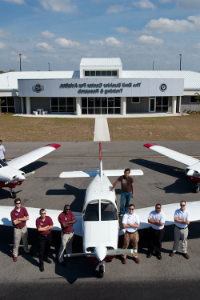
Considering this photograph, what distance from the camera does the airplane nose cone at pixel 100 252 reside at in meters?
5.98

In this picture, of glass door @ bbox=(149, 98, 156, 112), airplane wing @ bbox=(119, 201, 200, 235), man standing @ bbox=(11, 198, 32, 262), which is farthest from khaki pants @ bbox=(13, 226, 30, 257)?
glass door @ bbox=(149, 98, 156, 112)

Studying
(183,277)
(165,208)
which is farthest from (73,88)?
(183,277)

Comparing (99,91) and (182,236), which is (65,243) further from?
(99,91)

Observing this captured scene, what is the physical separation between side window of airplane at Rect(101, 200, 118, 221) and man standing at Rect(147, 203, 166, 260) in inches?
42.6

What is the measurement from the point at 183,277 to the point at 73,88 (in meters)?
34.7

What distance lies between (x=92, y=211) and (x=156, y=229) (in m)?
1.98

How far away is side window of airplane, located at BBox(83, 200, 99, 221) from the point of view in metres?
7.22

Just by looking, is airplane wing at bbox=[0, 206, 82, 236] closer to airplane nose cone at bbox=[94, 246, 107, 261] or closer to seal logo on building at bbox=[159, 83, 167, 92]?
airplane nose cone at bbox=[94, 246, 107, 261]

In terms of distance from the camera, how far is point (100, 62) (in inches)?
1677

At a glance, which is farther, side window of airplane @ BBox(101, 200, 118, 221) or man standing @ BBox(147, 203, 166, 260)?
side window of airplane @ BBox(101, 200, 118, 221)

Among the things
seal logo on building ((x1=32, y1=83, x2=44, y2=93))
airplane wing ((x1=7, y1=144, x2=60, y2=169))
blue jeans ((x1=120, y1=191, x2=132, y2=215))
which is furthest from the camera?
seal logo on building ((x1=32, y1=83, x2=44, y2=93))

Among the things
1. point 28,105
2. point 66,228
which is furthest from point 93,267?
point 28,105

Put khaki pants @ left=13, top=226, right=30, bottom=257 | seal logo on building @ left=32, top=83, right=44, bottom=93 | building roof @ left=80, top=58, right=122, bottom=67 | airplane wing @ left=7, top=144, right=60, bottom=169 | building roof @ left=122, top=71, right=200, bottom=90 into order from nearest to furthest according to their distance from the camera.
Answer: khaki pants @ left=13, top=226, right=30, bottom=257 < airplane wing @ left=7, top=144, right=60, bottom=169 < seal logo on building @ left=32, top=83, right=44, bottom=93 < building roof @ left=80, top=58, right=122, bottom=67 < building roof @ left=122, top=71, right=200, bottom=90

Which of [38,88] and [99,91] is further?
[38,88]
